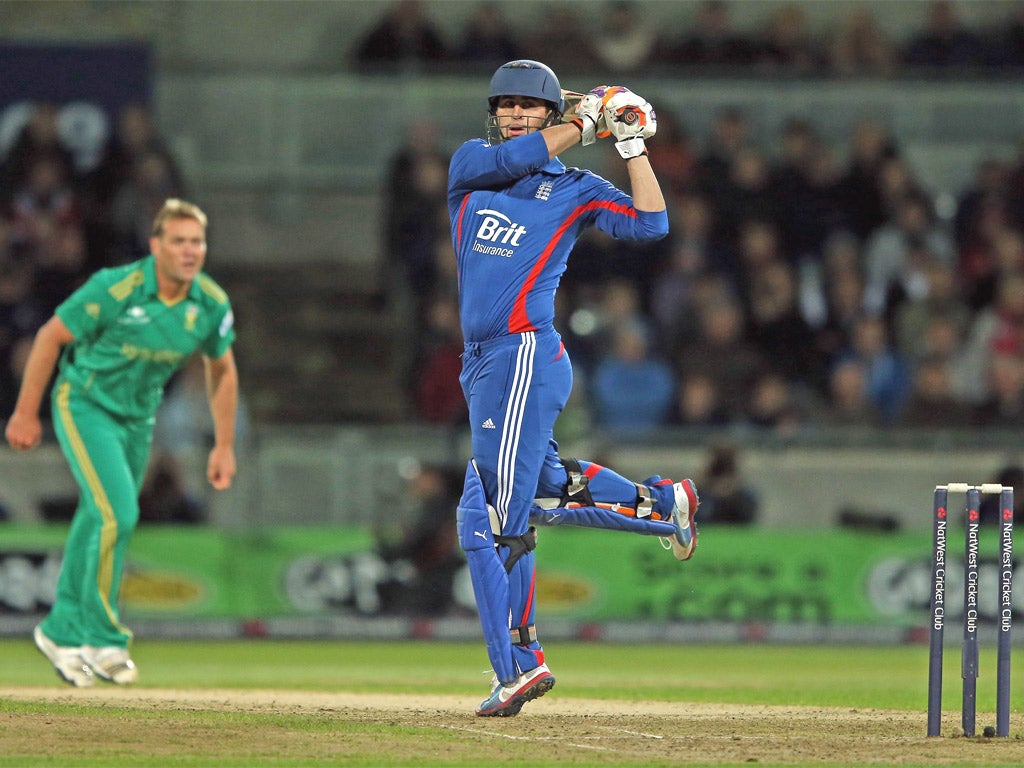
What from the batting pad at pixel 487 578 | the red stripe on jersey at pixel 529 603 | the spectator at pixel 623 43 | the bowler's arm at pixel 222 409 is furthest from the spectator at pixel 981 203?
the batting pad at pixel 487 578

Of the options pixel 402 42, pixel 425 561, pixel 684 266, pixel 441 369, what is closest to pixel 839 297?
pixel 684 266

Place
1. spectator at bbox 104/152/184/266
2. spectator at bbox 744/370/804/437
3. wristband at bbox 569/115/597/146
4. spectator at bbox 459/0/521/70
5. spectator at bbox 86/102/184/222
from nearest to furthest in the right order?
wristband at bbox 569/115/597/146 → spectator at bbox 744/370/804/437 → spectator at bbox 104/152/184/266 → spectator at bbox 86/102/184/222 → spectator at bbox 459/0/521/70

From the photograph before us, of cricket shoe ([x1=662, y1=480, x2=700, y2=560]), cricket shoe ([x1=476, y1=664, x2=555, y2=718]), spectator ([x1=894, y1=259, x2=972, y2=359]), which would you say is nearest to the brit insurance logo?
cricket shoe ([x1=662, y1=480, x2=700, y2=560])

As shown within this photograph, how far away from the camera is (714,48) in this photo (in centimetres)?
1961

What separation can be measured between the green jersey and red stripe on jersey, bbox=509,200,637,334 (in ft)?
8.56

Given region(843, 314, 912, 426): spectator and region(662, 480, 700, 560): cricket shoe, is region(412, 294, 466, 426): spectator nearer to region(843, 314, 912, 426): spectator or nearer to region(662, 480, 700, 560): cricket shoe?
region(843, 314, 912, 426): spectator

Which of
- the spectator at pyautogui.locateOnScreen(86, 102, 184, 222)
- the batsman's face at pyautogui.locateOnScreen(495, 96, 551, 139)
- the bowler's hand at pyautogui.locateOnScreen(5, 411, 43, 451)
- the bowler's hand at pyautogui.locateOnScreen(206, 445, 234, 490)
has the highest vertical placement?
the spectator at pyautogui.locateOnScreen(86, 102, 184, 222)

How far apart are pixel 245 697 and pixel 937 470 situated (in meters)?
7.72

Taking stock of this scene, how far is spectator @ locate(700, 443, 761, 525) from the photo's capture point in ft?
49.4

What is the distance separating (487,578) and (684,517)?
1054mm

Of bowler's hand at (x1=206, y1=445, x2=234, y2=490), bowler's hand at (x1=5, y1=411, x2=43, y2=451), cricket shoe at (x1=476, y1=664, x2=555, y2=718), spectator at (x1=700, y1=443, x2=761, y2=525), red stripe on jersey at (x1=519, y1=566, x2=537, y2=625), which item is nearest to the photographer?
cricket shoe at (x1=476, y1=664, x2=555, y2=718)

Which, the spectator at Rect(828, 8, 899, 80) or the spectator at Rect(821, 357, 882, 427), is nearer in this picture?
the spectator at Rect(821, 357, 882, 427)

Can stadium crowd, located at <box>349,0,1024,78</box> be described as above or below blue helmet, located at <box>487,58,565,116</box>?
above

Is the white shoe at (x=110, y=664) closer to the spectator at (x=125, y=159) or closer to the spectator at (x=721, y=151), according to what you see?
the spectator at (x=125, y=159)
